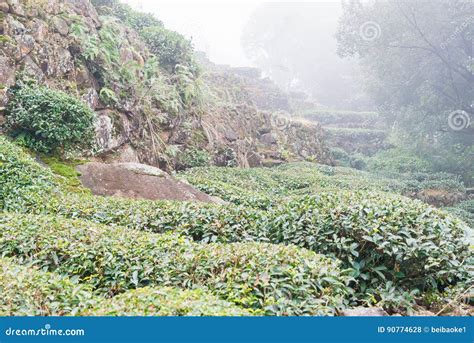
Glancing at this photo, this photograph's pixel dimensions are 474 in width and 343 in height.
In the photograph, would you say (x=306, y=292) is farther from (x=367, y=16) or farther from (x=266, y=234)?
(x=367, y=16)

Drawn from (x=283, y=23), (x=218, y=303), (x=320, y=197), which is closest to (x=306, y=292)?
(x=218, y=303)

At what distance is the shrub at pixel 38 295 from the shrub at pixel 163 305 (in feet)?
0.78

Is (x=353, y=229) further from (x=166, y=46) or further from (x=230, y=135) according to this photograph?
(x=166, y=46)

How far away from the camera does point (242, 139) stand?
18.9 meters

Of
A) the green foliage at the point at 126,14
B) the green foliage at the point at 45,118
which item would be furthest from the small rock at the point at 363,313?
the green foliage at the point at 126,14

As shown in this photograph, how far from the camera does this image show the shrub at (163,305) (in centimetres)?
Answer: 289

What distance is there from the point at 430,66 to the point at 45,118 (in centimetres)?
2151

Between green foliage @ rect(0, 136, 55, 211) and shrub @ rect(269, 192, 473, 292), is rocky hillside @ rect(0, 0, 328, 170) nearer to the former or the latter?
green foliage @ rect(0, 136, 55, 211)

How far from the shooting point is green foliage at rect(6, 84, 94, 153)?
8797 mm

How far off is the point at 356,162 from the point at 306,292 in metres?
25.7

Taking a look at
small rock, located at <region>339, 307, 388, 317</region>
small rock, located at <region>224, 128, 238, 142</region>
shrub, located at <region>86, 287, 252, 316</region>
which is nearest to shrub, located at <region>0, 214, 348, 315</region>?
small rock, located at <region>339, 307, 388, 317</region>

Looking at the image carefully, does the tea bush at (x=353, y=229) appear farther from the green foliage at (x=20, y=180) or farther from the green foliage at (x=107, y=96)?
the green foliage at (x=107, y=96)

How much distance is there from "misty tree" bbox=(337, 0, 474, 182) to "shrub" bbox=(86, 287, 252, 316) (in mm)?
21191

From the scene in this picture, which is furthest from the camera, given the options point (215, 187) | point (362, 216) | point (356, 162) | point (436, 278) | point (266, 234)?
point (356, 162)
